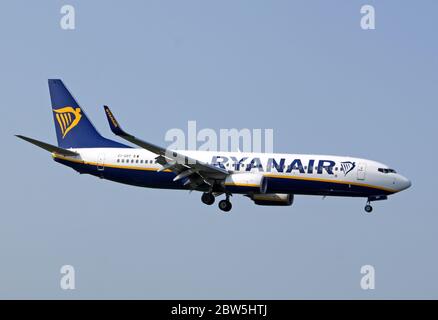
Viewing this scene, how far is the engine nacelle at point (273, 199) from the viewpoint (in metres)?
64.9

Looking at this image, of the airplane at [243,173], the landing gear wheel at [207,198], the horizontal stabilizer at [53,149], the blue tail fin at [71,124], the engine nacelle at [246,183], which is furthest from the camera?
the blue tail fin at [71,124]

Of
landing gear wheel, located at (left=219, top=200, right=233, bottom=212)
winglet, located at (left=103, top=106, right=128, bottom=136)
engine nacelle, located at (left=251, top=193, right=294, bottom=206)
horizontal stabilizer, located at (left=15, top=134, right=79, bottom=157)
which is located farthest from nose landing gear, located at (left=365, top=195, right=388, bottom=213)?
horizontal stabilizer, located at (left=15, top=134, right=79, bottom=157)

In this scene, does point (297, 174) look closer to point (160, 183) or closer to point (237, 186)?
point (237, 186)

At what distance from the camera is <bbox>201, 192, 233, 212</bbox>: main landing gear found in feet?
207

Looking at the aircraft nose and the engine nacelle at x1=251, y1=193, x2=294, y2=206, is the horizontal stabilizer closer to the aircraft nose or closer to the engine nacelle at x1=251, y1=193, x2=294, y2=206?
the engine nacelle at x1=251, y1=193, x2=294, y2=206

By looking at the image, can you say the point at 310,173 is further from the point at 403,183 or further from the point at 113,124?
the point at 113,124

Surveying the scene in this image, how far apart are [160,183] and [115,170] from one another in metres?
3.71

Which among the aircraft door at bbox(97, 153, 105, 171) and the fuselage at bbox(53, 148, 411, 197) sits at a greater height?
the aircraft door at bbox(97, 153, 105, 171)

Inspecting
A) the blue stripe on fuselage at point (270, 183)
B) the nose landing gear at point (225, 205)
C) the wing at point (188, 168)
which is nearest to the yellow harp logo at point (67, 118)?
the blue stripe on fuselage at point (270, 183)

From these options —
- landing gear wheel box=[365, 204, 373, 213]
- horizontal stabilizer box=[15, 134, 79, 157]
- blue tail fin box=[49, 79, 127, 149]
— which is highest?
blue tail fin box=[49, 79, 127, 149]

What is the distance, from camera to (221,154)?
62719 mm

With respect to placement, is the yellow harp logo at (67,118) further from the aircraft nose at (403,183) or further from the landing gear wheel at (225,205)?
the aircraft nose at (403,183)

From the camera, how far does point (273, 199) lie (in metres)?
64.9

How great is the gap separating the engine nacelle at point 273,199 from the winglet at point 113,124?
15516 millimetres
